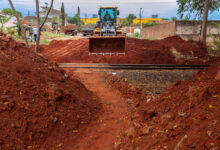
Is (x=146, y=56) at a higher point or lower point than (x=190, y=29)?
lower

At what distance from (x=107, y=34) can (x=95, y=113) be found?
843 cm

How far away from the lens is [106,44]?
10711mm

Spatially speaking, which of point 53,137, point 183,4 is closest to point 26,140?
point 53,137

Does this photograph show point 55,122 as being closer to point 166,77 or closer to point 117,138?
point 117,138

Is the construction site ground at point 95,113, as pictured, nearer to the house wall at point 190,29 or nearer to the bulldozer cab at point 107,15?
the bulldozer cab at point 107,15

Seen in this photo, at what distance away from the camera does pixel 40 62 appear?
15.9 ft

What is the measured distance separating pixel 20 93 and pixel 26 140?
97cm

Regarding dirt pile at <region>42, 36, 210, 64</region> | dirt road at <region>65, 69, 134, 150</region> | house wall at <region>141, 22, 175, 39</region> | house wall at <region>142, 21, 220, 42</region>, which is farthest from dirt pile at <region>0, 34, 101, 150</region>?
house wall at <region>141, 22, 175, 39</region>

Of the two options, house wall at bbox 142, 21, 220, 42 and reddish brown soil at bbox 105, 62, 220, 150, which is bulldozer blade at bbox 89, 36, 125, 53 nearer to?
reddish brown soil at bbox 105, 62, 220, 150

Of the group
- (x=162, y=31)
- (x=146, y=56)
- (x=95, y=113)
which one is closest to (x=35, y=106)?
(x=95, y=113)

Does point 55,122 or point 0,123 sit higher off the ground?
point 0,123

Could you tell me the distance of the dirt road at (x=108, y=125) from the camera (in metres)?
3.18

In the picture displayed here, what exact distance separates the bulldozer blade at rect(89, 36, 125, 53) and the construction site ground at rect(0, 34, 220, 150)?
5.19 m

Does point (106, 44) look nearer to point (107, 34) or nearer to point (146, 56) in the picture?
point (107, 34)
